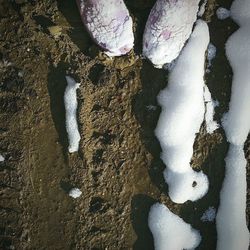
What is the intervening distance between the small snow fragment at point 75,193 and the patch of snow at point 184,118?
0.29 m

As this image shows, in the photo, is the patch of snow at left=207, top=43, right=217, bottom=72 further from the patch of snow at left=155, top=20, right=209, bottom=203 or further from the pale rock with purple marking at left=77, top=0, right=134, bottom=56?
the pale rock with purple marking at left=77, top=0, right=134, bottom=56

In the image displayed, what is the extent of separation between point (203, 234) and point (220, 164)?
9.5 inches

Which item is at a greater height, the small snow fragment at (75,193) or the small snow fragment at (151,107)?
the small snow fragment at (151,107)

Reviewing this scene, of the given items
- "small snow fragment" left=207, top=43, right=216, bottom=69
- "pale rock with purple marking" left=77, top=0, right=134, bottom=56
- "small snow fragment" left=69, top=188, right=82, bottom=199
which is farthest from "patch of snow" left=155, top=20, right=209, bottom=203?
"small snow fragment" left=69, top=188, right=82, bottom=199

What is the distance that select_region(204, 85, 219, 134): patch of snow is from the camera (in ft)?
4.52

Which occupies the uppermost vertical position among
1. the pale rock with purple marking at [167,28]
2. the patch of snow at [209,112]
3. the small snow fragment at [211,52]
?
the pale rock with purple marking at [167,28]

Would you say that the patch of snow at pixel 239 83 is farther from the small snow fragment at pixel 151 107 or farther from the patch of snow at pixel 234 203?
the small snow fragment at pixel 151 107

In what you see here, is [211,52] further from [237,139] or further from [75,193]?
[75,193]

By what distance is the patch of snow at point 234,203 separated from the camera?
4.55 ft

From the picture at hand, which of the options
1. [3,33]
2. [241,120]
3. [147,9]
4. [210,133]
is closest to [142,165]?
[210,133]

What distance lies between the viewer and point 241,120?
1376 millimetres

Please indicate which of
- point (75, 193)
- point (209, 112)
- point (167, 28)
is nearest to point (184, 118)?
point (209, 112)

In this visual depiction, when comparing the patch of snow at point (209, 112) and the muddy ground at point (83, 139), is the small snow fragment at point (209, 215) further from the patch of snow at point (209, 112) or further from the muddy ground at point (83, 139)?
the patch of snow at point (209, 112)

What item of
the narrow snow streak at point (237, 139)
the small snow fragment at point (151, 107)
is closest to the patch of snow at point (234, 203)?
the narrow snow streak at point (237, 139)
